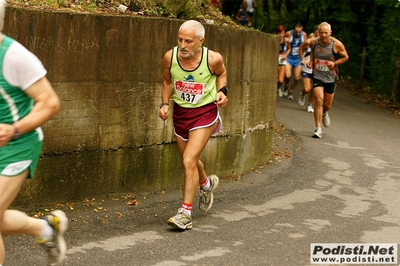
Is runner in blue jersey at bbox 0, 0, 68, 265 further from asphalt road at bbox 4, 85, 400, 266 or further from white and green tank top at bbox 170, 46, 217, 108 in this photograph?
white and green tank top at bbox 170, 46, 217, 108

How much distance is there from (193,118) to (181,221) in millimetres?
1033

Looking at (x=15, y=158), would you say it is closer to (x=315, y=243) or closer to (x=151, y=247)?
(x=151, y=247)

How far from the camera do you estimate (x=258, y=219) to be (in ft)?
25.6

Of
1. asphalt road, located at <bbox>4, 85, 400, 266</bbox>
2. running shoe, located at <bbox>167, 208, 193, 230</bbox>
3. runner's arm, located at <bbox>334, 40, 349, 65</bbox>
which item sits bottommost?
asphalt road, located at <bbox>4, 85, 400, 266</bbox>

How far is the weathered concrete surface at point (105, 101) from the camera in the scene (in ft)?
23.9

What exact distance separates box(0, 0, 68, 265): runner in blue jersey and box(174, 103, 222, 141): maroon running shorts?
2.82m

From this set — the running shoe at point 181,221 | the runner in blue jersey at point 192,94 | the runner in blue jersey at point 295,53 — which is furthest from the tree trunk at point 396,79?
the running shoe at point 181,221

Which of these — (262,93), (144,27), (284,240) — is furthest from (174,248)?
(262,93)

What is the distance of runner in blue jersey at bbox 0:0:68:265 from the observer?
4.44m

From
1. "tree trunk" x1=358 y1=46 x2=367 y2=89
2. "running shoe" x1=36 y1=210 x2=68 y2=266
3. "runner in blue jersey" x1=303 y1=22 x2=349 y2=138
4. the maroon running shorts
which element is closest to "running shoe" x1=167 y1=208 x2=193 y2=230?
the maroon running shorts

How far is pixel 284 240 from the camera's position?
6938 mm

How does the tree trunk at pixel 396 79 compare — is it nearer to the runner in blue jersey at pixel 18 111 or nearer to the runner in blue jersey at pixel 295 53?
the runner in blue jersey at pixel 295 53

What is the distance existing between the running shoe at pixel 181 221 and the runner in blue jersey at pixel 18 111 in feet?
7.62

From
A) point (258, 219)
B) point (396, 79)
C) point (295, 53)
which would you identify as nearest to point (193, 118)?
point (258, 219)
